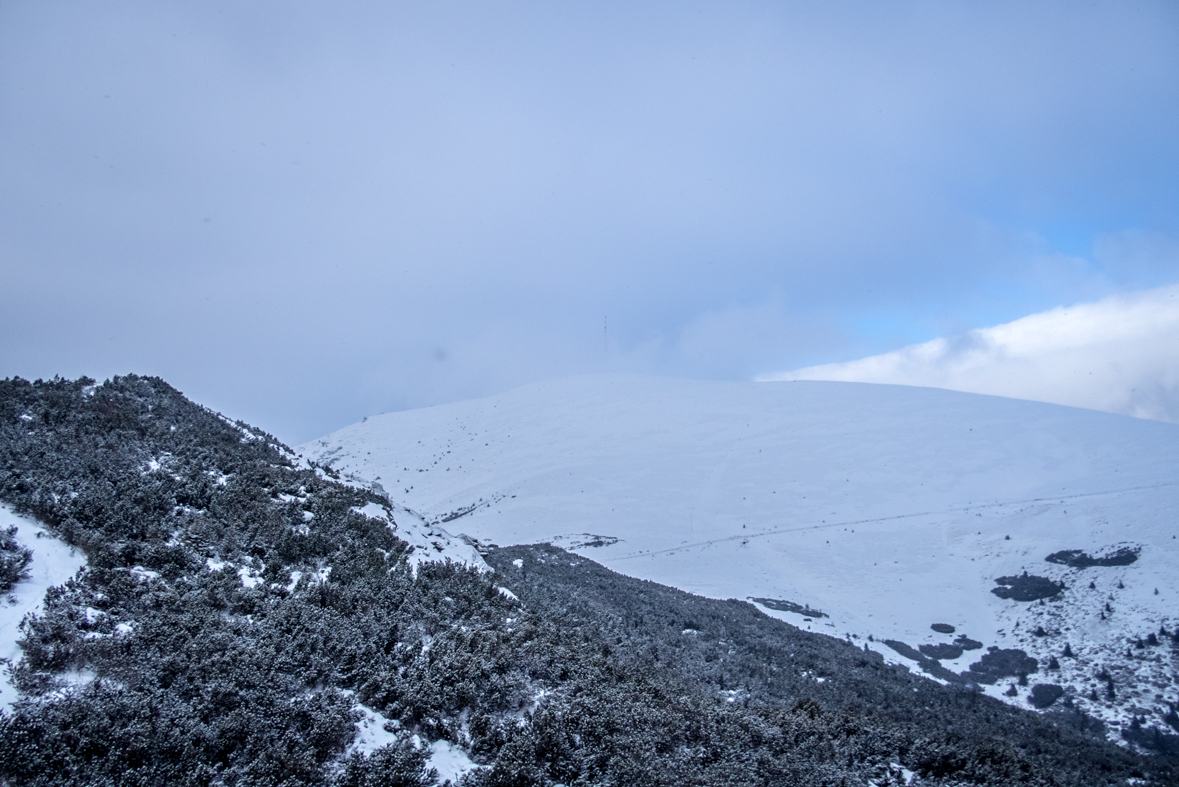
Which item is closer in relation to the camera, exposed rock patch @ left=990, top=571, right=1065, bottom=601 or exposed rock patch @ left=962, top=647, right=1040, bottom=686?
exposed rock patch @ left=962, top=647, right=1040, bottom=686

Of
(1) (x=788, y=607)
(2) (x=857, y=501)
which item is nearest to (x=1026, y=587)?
(1) (x=788, y=607)

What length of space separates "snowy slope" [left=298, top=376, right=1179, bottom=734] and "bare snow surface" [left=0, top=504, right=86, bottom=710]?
11.4 meters

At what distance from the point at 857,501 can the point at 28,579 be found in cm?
4935

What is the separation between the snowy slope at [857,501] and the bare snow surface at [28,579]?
11.4m

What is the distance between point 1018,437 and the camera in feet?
178

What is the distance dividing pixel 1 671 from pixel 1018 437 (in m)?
67.3

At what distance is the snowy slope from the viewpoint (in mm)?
27172

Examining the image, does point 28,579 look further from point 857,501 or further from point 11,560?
point 857,501

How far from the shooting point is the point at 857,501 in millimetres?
46625

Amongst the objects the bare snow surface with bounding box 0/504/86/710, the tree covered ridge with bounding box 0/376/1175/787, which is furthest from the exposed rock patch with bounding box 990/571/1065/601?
Answer: the bare snow surface with bounding box 0/504/86/710

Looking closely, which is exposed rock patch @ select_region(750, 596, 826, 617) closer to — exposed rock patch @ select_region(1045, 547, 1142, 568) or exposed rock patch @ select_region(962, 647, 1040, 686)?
exposed rock patch @ select_region(962, 647, 1040, 686)

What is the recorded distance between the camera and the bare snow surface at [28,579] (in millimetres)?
5762

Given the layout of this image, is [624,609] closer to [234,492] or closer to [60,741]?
[234,492]

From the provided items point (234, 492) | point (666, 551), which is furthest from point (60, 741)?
point (666, 551)
